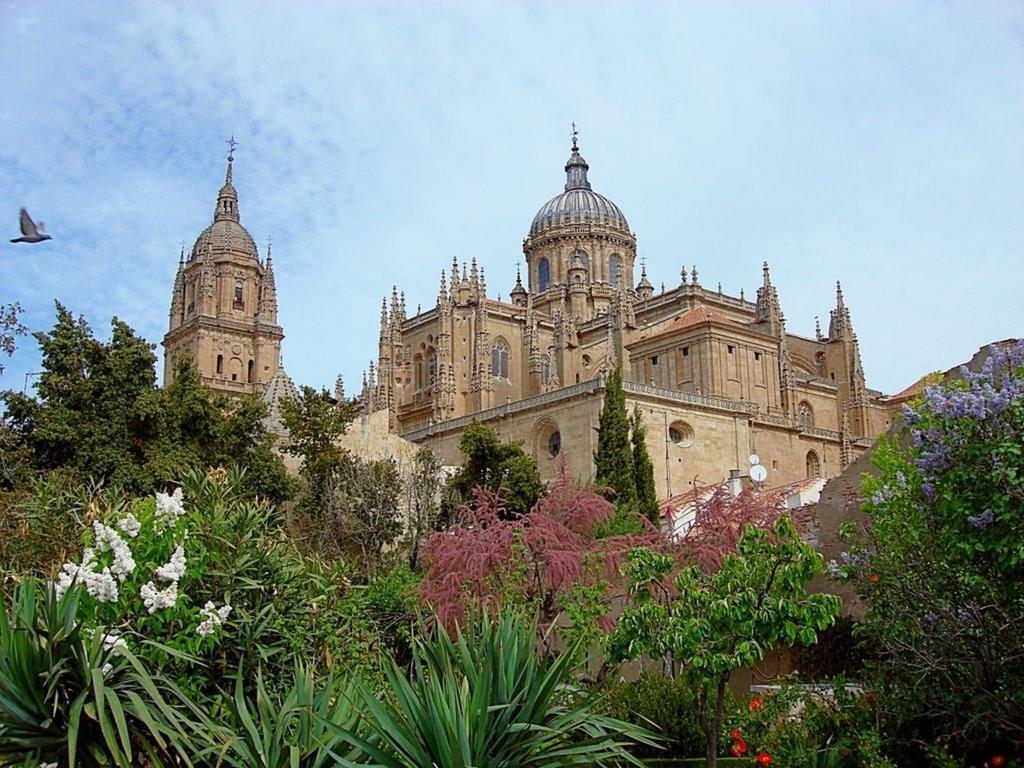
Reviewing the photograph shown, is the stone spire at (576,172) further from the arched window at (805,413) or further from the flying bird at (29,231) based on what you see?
the flying bird at (29,231)

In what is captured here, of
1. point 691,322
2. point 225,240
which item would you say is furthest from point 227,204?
point 691,322

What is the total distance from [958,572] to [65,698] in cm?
703

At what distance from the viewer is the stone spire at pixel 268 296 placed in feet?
215

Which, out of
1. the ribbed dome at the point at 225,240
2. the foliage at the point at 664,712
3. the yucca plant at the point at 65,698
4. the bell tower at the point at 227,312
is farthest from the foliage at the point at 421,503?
the ribbed dome at the point at 225,240

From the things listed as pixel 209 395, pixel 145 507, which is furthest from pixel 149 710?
pixel 209 395

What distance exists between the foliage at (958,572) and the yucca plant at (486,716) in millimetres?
3018

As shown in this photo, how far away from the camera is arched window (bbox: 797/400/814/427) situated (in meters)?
42.8

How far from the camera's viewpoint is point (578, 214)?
5828 cm

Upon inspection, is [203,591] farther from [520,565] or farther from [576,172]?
[576,172]

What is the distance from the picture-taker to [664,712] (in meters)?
12.0

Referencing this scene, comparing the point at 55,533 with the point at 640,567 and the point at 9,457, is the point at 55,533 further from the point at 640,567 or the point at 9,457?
the point at 9,457

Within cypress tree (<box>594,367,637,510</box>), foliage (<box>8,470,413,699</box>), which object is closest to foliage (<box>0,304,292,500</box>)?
cypress tree (<box>594,367,637,510</box>)

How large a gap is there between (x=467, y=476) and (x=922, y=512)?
70.7 ft

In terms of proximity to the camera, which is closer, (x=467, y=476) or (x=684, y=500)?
(x=684, y=500)
